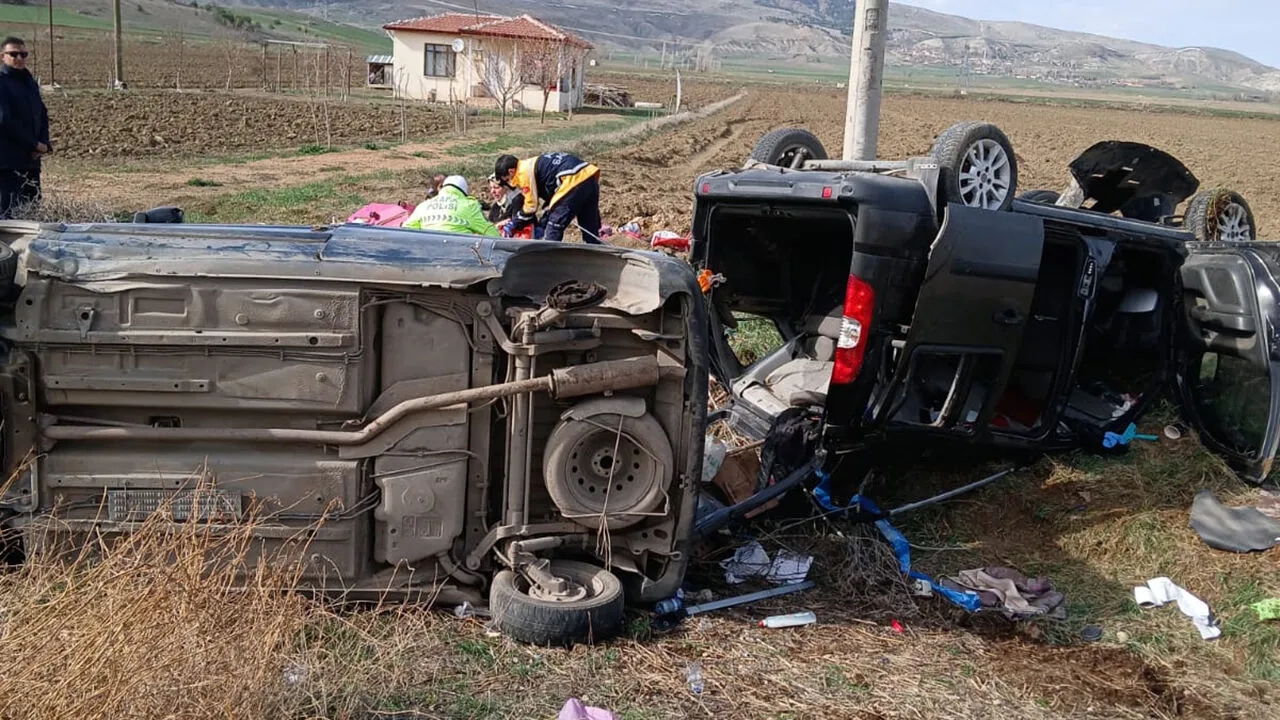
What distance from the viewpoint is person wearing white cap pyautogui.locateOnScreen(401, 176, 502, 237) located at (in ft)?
23.8

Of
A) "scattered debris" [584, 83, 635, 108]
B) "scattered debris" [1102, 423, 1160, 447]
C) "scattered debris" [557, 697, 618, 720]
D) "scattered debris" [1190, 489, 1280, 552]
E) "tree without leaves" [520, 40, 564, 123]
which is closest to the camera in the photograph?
"scattered debris" [557, 697, 618, 720]

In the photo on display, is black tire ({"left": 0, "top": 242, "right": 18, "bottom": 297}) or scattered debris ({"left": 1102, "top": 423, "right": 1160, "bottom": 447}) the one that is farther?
scattered debris ({"left": 1102, "top": 423, "right": 1160, "bottom": 447})

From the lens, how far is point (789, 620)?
4457 mm

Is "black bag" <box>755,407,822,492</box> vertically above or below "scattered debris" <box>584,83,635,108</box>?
below

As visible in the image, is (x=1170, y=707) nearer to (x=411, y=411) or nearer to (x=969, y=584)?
(x=969, y=584)

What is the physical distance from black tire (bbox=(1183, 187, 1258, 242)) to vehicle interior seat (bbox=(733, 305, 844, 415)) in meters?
3.12

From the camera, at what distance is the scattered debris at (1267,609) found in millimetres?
4680

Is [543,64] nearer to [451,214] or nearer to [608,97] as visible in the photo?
[608,97]

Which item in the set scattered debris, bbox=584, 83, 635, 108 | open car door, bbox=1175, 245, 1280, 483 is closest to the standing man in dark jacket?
open car door, bbox=1175, 245, 1280, 483

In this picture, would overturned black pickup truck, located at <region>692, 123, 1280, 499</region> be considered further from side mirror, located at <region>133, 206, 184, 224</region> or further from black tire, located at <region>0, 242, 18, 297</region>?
black tire, located at <region>0, 242, 18, 297</region>

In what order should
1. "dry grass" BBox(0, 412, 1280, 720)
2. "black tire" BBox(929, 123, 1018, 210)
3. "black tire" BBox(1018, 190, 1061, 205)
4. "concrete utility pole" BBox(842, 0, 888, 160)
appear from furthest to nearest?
"concrete utility pole" BBox(842, 0, 888, 160)
"black tire" BBox(1018, 190, 1061, 205)
"black tire" BBox(929, 123, 1018, 210)
"dry grass" BBox(0, 412, 1280, 720)

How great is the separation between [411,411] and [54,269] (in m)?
1.31

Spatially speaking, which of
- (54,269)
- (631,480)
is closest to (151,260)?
(54,269)

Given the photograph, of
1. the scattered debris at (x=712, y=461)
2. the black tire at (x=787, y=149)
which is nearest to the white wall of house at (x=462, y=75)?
the black tire at (x=787, y=149)
